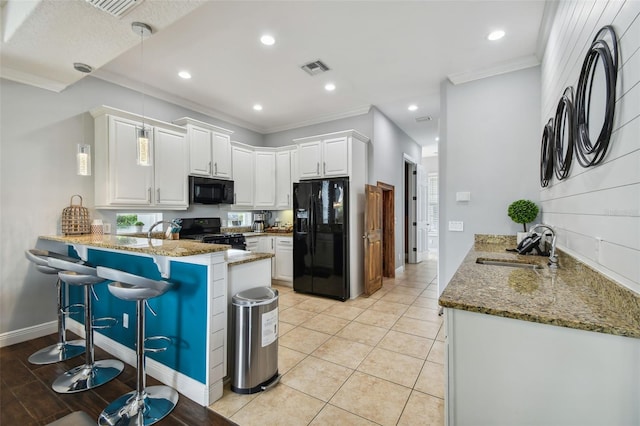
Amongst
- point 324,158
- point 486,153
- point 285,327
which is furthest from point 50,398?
point 486,153

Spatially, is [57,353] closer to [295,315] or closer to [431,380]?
[295,315]

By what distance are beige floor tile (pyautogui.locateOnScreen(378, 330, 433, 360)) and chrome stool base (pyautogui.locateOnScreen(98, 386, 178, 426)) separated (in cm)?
186

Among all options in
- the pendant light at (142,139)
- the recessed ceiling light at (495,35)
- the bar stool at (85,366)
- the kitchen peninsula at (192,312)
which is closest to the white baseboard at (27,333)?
the bar stool at (85,366)

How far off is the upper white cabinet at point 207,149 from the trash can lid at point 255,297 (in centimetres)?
268

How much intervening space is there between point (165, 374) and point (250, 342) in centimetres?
75

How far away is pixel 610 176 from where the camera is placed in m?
1.19

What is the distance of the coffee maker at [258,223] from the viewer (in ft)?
18.0

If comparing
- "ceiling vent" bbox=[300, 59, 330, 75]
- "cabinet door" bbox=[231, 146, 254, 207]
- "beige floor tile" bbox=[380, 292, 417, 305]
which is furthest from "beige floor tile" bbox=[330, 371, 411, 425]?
"cabinet door" bbox=[231, 146, 254, 207]

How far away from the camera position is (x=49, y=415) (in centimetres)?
184

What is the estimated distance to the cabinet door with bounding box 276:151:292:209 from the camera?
5.33m

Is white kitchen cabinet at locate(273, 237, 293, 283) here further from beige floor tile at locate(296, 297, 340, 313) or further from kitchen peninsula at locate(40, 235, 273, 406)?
kitchen peninsula at locate(40, 235, 273, 406)

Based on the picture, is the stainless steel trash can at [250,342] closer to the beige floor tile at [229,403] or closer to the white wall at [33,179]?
the beige floor tile at [229,403]

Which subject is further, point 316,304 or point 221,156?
point 221,156

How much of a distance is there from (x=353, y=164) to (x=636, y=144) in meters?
3.47
